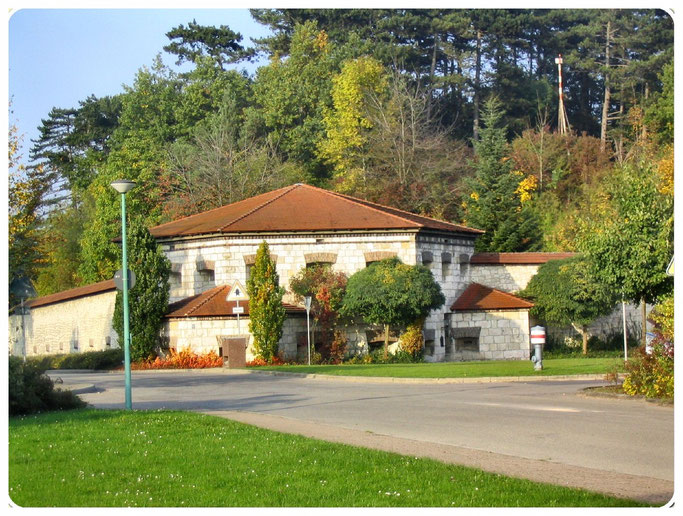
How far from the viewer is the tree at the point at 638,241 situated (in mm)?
20453

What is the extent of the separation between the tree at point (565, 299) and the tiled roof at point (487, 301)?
0.86m

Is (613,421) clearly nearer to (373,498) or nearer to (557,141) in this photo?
(373,498)

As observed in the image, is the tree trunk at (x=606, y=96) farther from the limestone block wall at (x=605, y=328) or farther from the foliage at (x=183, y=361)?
the foliage at (x=183, y=361)

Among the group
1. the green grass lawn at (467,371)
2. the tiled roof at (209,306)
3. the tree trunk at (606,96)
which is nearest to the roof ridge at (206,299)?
the tiled roof at (209,306)

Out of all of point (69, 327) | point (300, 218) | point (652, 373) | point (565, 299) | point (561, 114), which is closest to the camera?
point (652, 373)

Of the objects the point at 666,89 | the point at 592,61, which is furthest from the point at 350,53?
the point at 666,89

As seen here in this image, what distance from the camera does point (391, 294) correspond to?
1558 inches

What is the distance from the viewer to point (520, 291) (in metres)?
45.7

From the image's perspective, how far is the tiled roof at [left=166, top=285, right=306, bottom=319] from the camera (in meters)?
40.4

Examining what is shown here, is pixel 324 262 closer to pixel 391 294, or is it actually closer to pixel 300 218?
pixel 300 218

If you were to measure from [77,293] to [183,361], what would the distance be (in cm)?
1090

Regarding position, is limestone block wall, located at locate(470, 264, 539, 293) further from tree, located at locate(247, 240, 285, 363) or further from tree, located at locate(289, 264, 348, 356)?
tree, located at locate(247, 240, 285, 363)

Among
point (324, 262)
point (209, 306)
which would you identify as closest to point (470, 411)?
point (209, 306)

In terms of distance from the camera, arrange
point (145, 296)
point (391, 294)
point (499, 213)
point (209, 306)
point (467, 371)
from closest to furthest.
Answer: point (467, 371) → point (391, 294) → point (145, 296) → point (209, 306) → point (499, 213)
